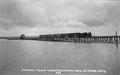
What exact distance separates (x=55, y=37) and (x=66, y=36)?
48.3ft

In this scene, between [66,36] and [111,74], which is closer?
[111,74]

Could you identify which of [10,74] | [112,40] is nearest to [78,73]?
[10,74]

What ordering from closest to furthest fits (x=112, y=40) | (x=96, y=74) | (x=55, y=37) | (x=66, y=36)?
(x=96, y=74) → (x=112, y=40) → (x=66, y=36) → (x=55, y=37)

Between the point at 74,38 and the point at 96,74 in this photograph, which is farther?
the point at 74,38

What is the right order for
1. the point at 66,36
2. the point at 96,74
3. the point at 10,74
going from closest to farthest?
the point at 96,74, the point at 10,74, the point at 66,36

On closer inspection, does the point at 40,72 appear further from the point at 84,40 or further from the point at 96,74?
the point at 84,40

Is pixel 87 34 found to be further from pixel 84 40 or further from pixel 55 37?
pixel 55 37

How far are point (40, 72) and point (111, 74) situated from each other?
24.9 feet

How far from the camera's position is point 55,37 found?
105750 mm

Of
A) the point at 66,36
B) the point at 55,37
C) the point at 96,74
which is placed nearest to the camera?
the point at 96,74

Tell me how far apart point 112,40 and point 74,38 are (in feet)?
65.3

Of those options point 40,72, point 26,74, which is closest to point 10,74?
point 26,74

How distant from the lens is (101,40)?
82375 mm

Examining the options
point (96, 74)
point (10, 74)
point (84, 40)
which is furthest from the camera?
Answer: point (84, 40)
